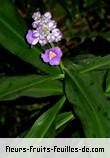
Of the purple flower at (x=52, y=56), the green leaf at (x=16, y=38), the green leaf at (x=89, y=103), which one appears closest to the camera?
the green leaf at (x=89, y=103)

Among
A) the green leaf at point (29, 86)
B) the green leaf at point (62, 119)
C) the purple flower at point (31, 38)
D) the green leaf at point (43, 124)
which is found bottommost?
the green leaf at point (62, 119)

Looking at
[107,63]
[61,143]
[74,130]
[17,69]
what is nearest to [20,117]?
[17,69]

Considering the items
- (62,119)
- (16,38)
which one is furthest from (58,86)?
(16,38)

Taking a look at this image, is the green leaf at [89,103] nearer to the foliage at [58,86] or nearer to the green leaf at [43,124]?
the foliage at [58,86]

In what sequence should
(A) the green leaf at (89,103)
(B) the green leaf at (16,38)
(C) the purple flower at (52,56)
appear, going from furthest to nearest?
(B) the green leaf at (16,38)
(C) the purple flower at (52,56)
(A) the green leaf at (89,103)

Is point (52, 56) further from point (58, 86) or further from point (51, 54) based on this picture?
point (58, 86)

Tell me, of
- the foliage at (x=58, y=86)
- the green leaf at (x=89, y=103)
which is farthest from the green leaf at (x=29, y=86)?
the green leaf at (x=89, y=103)

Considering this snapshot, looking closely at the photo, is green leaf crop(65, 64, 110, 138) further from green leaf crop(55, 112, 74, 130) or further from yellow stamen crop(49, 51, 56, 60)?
green leaf crop(55, 112, 74, 130)
